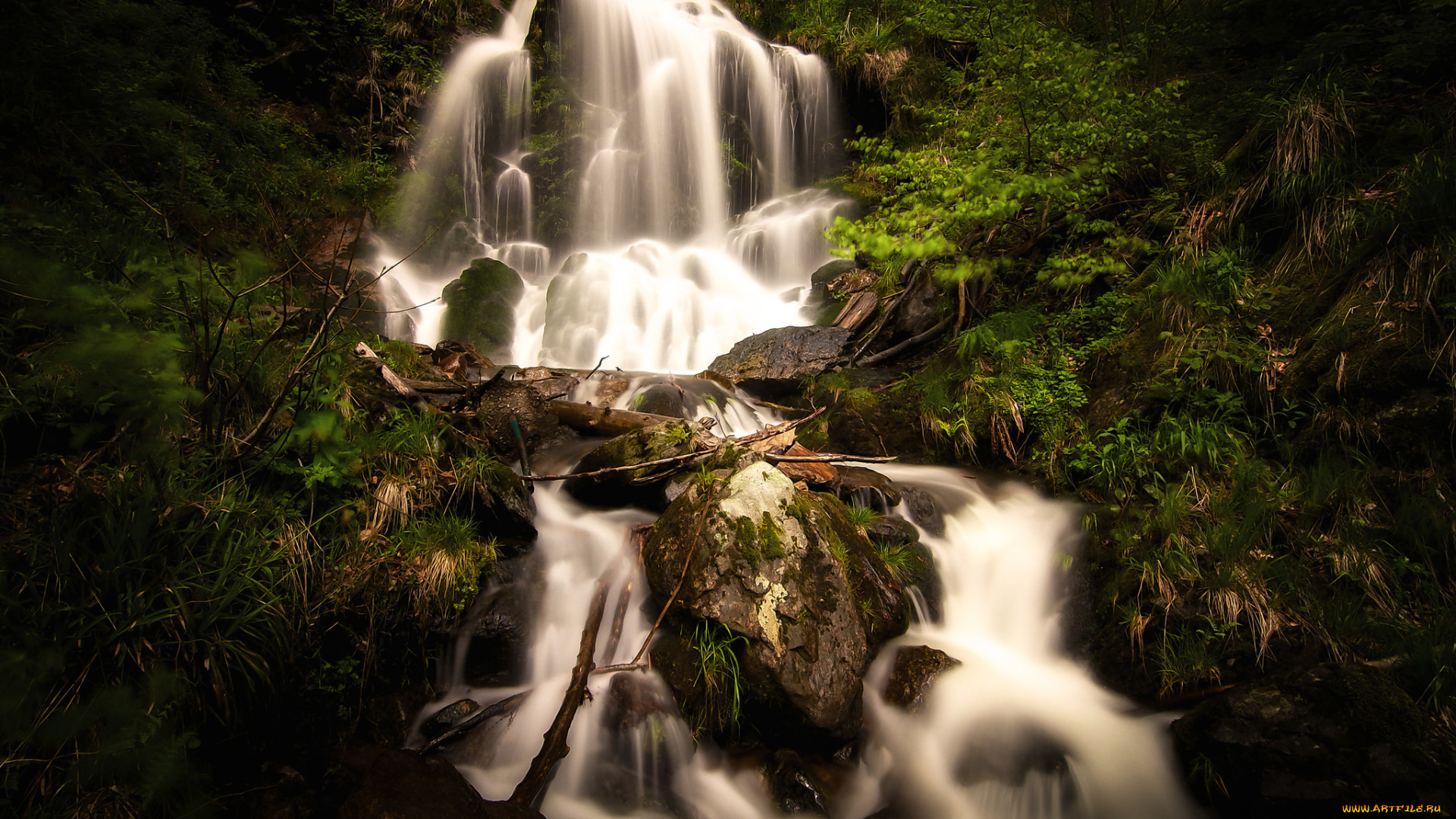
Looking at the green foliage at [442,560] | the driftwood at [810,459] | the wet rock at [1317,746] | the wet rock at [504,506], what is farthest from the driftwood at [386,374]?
the wet rock at [1317,746]

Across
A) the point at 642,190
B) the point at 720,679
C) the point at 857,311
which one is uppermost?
the point at 642,190

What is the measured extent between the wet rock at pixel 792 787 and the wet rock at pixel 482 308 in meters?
7.52

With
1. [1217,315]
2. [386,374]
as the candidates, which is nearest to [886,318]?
[1217,315]

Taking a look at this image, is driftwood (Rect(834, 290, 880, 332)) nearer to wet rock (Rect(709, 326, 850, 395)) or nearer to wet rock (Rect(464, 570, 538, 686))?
wet rock (Rect(709, 326, 850, 395))

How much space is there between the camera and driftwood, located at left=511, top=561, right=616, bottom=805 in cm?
266

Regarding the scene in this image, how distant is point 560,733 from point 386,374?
2.74 meters

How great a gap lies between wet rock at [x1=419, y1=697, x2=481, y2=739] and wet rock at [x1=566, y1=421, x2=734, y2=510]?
1.71 metres

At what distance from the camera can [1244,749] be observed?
2.49 m

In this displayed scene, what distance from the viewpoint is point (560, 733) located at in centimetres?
277

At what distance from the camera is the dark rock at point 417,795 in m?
2.27

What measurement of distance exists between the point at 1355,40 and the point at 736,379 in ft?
19.7

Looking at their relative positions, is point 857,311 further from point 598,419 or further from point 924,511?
point 598,419

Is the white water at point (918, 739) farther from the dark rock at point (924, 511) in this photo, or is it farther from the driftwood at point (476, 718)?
the dark rock at point (924, 511)

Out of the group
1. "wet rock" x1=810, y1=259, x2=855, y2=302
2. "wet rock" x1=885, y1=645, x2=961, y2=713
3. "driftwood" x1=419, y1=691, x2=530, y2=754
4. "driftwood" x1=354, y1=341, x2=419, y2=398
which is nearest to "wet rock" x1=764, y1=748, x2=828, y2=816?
"wet rock" x1=885, y1=645, x2=961, y2=713
